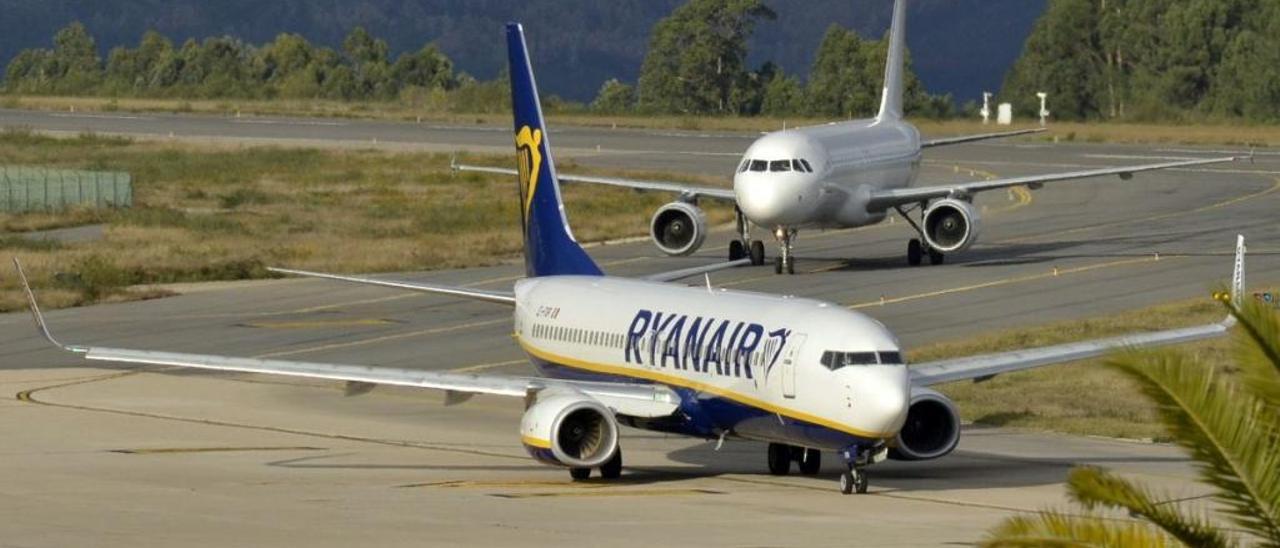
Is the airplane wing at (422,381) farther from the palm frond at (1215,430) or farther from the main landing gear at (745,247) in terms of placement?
the main landing gear at (745,247)

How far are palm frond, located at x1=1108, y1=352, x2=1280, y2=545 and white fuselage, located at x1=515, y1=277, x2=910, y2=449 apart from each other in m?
13.6

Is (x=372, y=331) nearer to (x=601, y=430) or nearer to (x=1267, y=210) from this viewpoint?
(x=601, y=430)

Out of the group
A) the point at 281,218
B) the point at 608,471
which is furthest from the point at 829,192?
the point at 608,471

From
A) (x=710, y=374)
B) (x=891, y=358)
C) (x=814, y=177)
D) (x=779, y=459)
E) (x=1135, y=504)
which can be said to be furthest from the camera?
(x=814, y=177)

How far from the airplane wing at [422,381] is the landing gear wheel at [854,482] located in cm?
297

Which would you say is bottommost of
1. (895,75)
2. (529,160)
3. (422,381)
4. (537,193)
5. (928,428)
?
(928,428)

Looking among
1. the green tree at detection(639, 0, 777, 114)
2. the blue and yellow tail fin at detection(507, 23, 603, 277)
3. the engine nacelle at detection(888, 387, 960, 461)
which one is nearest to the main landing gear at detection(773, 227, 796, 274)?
the blue and yellow tail fin at detection(507, 23, 603, 277)

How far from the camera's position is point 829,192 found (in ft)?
198

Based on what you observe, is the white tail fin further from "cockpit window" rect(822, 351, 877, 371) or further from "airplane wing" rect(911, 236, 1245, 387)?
"cockpit window" rect(822, 351, 877, 371)

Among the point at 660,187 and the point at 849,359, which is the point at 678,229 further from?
the point at 849,359

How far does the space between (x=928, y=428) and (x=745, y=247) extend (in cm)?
3403

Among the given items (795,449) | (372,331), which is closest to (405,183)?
(372,331)

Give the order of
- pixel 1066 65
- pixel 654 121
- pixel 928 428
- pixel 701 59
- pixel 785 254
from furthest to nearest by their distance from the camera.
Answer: pixel 1066 65 → pixel 701 59 → pixel 654 121 → pixel 785 254 → pixel 928 428

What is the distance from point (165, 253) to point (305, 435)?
33.3 metres
